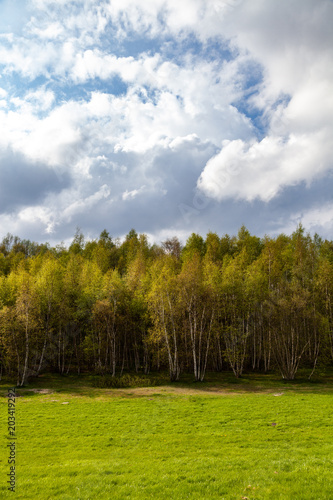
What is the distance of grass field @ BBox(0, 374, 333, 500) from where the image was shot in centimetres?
1218

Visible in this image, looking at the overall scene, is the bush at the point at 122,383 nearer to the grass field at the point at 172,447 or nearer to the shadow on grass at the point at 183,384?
the shadow on grass at the point at 183,384

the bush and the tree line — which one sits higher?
the tree line

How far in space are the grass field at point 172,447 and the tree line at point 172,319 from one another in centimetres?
1279

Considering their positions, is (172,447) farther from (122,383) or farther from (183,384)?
(122,383)

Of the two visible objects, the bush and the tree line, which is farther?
the tree line

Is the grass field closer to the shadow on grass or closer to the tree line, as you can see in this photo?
the shadow on grass

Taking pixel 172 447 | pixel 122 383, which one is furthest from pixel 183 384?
pixel 172 447

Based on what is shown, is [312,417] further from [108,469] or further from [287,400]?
[108,469]

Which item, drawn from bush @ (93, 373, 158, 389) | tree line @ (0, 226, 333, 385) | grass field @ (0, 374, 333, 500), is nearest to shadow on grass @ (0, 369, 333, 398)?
bush @ (93, 373, 158, 389)

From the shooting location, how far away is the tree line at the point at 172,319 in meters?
49.0

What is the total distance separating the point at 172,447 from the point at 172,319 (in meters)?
33.1

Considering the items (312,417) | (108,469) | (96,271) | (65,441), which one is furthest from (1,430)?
(96,271)

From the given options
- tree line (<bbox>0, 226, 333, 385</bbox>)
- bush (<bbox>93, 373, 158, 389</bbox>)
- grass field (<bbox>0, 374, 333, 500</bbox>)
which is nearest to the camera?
grass field (<bbox>0, 374, 333, 500</bbox>)

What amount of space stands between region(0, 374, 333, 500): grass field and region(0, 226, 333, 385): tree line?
12.8m
